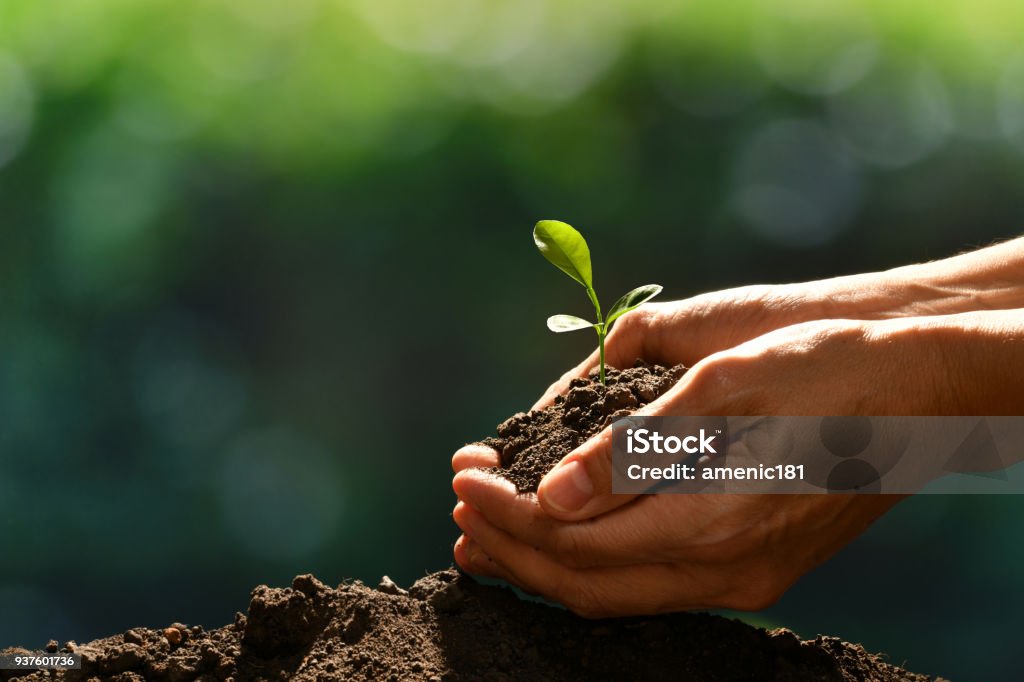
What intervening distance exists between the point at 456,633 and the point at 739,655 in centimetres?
38

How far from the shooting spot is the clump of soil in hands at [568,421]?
1.23 m

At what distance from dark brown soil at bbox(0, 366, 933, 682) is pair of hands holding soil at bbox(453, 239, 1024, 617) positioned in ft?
0.15

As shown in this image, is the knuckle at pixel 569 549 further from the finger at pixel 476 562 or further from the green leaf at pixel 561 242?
the green leaf at pixel 561 242

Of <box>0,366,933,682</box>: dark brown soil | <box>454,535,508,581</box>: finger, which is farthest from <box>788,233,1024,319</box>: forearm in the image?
<box>454,535,508,581</box>: finger

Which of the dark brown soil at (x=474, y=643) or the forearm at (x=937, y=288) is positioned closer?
the dark brown soil at (x=474, y=643)

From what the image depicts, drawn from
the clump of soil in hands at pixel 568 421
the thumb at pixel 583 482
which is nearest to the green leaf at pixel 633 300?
the clump of soil in hands at pixel 568 421

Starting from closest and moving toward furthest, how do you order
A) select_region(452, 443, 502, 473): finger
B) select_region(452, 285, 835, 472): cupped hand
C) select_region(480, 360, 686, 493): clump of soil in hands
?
select_region(480, 360, 686, 493): clump of soil in hands
select_region(452, 443, 502, 473): finger
select_region(452, 285, 835, 472): cupped hand

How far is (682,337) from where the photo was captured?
1.59 meters

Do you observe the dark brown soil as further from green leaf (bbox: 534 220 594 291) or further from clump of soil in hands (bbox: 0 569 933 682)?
green leaf (bbox: 534 220 594 291)

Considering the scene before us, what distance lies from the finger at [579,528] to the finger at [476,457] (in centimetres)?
6

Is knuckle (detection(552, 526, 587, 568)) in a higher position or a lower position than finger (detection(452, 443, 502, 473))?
lower

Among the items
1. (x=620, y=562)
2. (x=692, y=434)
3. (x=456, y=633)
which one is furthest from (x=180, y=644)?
(x=692, y=434)

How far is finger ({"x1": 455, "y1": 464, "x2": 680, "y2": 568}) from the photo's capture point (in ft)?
3.76

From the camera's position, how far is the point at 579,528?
1.18m
